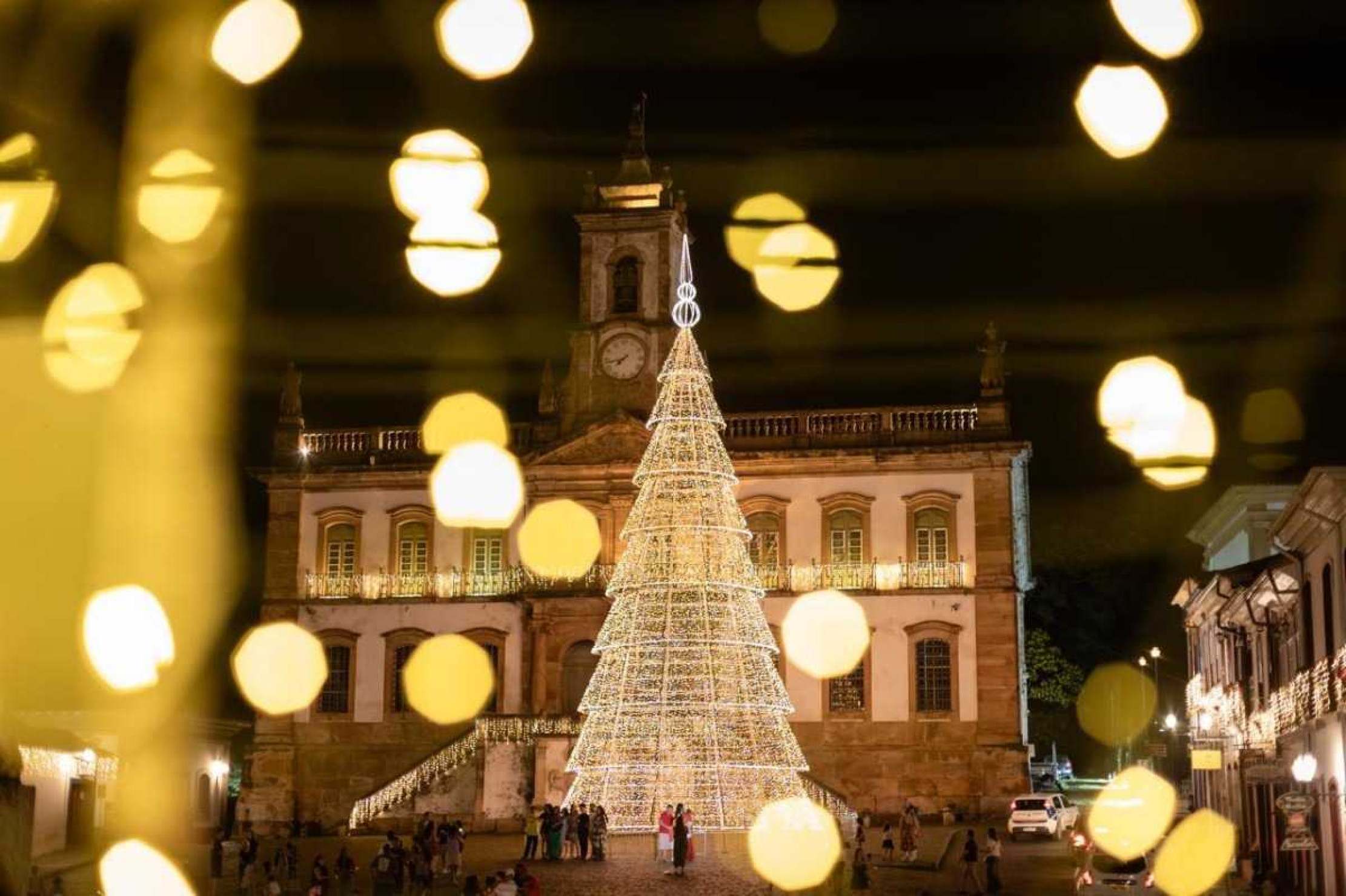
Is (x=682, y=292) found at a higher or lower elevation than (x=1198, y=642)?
higher

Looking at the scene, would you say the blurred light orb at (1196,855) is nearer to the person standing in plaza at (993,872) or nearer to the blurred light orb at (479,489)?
the person standing in plaza at (993,872)

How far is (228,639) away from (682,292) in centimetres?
2240

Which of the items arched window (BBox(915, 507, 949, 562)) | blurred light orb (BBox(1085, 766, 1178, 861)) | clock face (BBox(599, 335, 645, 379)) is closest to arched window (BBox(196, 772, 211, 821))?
clock face (BBox(599, 335, 645, 379))

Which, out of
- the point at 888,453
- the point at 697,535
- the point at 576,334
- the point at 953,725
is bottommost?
the point at 953,725

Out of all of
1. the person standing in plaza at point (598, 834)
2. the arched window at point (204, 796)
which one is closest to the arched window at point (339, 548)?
the arched window at point (204, 796)

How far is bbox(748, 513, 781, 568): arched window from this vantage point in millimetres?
42750

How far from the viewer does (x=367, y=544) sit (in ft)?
147

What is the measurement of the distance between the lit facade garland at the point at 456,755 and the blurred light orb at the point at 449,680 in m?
2.79

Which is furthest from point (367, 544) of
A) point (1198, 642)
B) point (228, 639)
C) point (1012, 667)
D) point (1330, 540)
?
point (1330, 540)

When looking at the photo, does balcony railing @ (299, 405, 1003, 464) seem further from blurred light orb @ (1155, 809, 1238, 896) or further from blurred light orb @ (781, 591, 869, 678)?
blurred light orb @ (1155, 809, 1238, 896)

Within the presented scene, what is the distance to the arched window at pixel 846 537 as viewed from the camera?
139ft

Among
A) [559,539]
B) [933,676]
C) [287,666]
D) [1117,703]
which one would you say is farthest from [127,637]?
[1117,703]

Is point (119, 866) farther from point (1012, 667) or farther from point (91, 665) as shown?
point (1012, 667)

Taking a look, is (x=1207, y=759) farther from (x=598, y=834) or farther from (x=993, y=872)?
(x=598, y=834)
